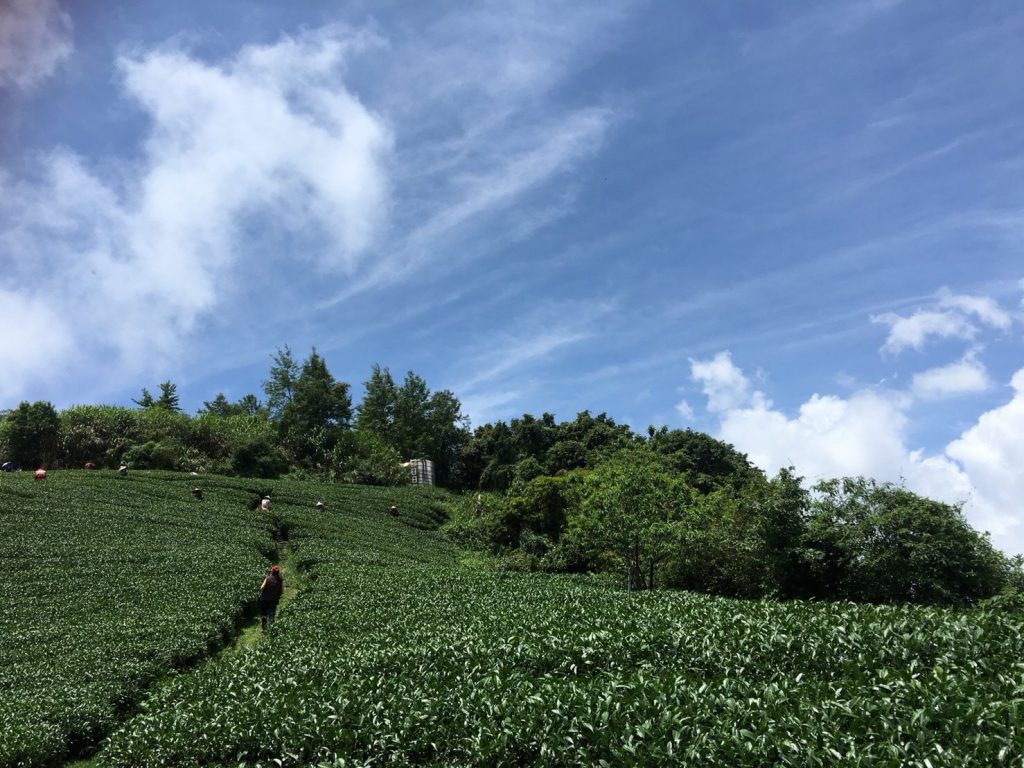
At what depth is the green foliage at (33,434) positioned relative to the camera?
4806cm

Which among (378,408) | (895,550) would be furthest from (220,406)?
(895,550)

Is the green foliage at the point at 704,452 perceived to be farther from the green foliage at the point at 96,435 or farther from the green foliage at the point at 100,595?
the green foliage at the point at 96,435

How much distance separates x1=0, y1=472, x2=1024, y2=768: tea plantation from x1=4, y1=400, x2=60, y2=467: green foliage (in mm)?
33590

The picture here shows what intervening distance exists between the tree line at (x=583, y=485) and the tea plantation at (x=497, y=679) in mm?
7834

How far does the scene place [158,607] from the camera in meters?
18.9

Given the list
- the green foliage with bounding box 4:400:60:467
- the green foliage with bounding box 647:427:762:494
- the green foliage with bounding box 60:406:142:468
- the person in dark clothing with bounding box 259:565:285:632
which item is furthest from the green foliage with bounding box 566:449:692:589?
the green foliage with bounding box 4:400:60:467

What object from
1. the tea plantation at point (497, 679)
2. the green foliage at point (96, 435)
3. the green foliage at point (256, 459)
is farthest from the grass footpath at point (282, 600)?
the green foliage at point (96, 435)

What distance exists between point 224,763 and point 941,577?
21.3m

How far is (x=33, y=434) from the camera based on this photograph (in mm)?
48688

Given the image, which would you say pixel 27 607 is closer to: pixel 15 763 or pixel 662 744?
pixel 15 763

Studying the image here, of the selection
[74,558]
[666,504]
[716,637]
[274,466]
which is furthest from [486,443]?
[716,637]

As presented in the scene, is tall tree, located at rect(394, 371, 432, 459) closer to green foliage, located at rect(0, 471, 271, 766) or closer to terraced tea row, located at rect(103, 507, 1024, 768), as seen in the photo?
green foliage, located at rect(0, 471, 271, 766)

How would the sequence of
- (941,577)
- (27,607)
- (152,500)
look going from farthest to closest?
(152,500)
(941,577)
(27,607)

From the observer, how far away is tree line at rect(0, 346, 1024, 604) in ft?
69.4
